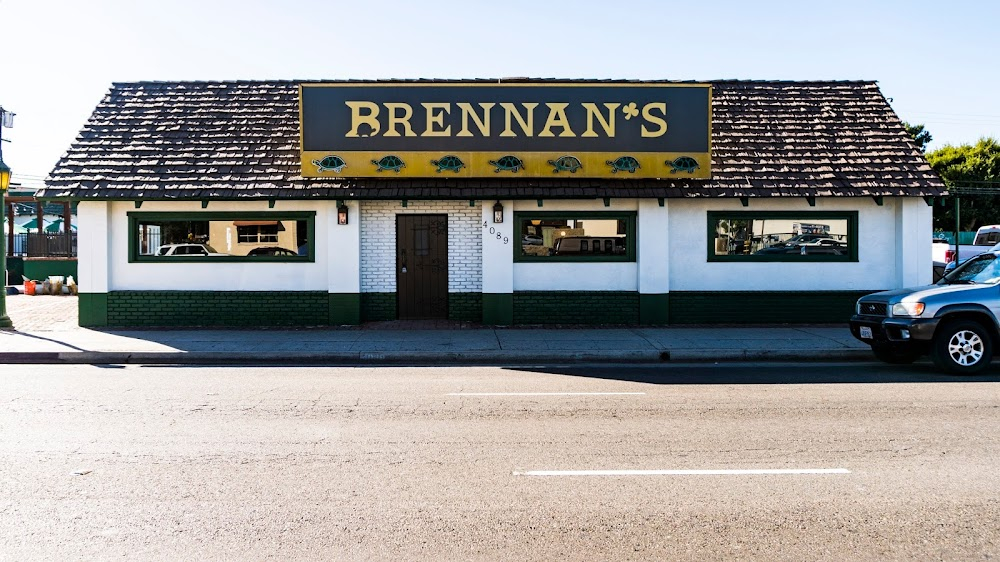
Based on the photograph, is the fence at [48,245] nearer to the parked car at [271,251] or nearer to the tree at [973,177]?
the parked car at [271,251]

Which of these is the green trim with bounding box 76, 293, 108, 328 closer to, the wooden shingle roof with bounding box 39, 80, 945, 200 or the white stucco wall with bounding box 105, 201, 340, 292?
the white stucco wall with bounding box 105, 201, 340, 292

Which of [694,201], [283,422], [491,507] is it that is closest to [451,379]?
[283,422]

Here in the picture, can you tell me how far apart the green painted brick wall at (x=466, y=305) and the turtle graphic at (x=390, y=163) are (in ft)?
9.30

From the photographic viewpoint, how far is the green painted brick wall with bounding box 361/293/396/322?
54.3 feet

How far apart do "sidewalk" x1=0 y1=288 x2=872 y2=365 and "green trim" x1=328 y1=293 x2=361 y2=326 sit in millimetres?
397

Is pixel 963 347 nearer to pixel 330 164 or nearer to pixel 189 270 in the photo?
pixel 330 164

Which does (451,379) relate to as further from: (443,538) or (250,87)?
(250,87)

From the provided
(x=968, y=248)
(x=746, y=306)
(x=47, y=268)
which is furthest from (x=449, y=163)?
(x=968, y=248)

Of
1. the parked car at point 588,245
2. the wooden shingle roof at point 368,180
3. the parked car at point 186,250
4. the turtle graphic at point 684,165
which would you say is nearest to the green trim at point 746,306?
the parked car at point 588,245

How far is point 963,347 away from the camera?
1099 centimetres

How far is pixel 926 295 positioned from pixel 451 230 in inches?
353

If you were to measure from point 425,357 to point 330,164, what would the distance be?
5130 mm

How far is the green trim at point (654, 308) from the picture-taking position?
16.3 meters

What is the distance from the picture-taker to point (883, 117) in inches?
705
